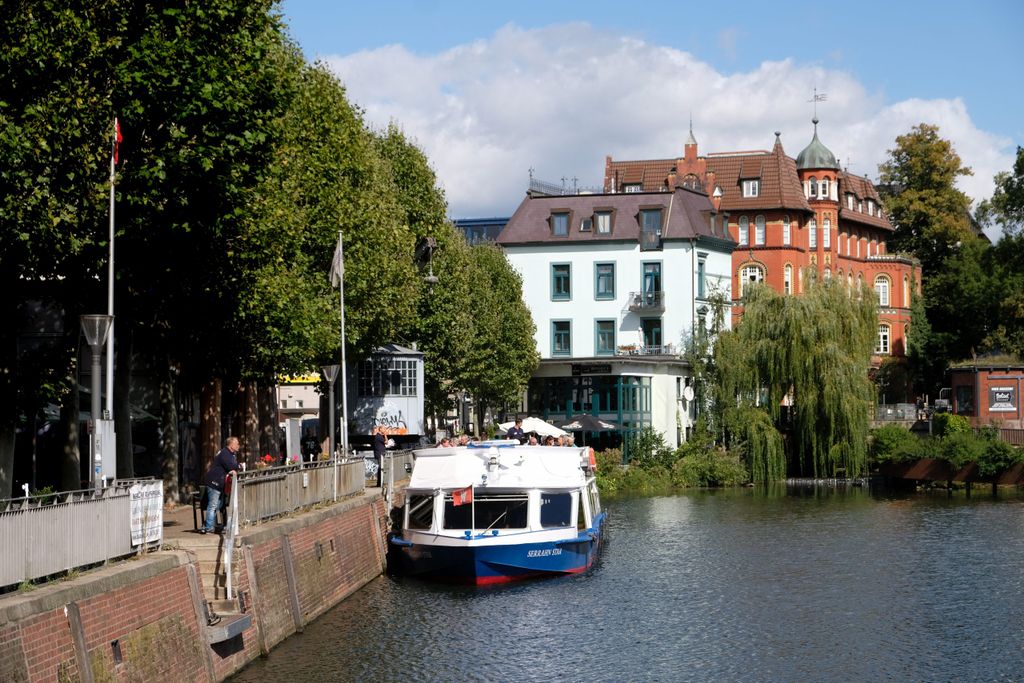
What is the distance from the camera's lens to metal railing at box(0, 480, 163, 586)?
644 inches

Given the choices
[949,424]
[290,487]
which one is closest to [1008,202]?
[949,424]

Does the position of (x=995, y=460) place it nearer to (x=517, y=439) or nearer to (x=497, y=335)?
(x=497, y=335)

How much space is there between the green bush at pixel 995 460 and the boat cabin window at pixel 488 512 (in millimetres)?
37829

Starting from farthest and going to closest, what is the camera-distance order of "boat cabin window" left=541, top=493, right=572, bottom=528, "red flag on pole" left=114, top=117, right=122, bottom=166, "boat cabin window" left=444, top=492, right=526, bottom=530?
"boat cabin window" left=541, top=493, right=572, bottom=528 < "boat cabin window" left=444, top=492, right=526, bottom=530 < "red flag on pole" left=114, top=117, right=122, bottom=166

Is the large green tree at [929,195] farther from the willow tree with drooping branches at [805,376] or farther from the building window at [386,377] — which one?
the building window at [386,377]

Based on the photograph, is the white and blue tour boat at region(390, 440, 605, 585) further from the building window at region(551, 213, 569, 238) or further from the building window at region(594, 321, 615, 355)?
the building window at region(551, 213, 569, 238)

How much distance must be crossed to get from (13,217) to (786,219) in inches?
3272

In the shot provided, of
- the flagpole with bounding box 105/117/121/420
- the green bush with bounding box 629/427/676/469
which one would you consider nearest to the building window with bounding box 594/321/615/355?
the green bush with bounding box 629/427/676/469

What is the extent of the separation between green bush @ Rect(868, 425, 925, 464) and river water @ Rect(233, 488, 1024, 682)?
2090cm

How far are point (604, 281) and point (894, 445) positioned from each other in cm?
2068

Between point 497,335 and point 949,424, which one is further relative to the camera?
point 949,424

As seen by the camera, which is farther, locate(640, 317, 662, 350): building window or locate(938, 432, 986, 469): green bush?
locate(640, 317, 662, 350): building window

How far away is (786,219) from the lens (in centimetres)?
10294

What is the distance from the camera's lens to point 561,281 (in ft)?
277
